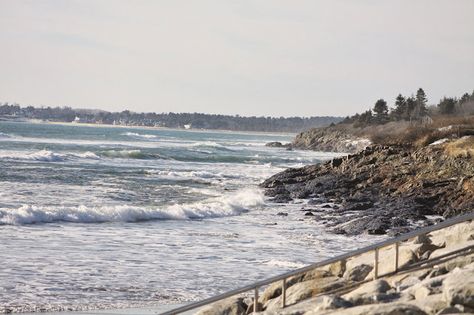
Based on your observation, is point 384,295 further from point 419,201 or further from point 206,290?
point 419,201

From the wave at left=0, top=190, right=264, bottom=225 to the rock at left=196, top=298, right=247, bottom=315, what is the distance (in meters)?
14.2

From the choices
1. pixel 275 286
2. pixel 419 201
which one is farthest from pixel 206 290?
pixel 419 201

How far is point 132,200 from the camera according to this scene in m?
33.5

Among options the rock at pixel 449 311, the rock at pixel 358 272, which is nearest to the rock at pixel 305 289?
the rock at pixel 358 272

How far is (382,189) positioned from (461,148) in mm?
4912

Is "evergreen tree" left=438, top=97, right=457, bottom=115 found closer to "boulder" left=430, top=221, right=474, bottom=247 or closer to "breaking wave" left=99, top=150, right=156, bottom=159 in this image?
"breaking wave" left=99, top=150, right=156, bottom=159

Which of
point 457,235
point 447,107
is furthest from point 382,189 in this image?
point 447,107

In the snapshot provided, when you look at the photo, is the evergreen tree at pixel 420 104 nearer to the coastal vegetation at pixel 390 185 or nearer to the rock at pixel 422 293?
the coastal vegetation at pixel 390 185

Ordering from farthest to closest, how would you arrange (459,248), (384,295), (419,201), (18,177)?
(18,177), (419,201), (459,248), (384,295)

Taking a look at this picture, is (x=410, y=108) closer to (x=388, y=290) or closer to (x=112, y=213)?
(x=112, y=213)

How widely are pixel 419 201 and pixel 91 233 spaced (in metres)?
12.3

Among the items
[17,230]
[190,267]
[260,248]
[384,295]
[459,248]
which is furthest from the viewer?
[17,230]

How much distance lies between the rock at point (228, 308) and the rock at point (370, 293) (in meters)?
1.70

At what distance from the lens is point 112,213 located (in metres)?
26.8
